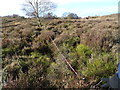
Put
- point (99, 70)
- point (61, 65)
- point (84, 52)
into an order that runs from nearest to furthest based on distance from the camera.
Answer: point (99, 70) < point (61, 65) < point (84, 52)

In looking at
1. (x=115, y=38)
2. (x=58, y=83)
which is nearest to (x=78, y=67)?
(x=58, y=83)

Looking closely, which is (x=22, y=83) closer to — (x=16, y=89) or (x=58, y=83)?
(x=16, y=89)

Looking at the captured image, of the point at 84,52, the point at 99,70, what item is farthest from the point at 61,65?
the point at 84,52

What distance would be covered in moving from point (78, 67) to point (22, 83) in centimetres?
228

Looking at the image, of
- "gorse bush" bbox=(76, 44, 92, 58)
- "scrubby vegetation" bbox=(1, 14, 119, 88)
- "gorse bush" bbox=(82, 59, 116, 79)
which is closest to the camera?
"scrubby vegetation" bbox=(1, 14, 119, 88)

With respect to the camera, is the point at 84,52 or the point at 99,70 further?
the point at 84,52

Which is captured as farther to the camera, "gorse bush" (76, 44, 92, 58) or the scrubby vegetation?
"gorse bush" (76, 44, 92, 58)

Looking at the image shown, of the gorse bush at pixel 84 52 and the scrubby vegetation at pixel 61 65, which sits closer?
the scrubby vegetation at pixel 61 65

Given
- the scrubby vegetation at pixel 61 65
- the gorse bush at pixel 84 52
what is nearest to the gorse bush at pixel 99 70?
the scrubby vegetation at pixel 61 65

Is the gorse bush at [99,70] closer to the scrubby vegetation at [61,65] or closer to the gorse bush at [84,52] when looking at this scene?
the scrubby vegetation at [61,65]

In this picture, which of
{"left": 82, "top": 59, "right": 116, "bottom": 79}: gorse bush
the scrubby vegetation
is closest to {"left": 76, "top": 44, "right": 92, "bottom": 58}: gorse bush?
the scrubby vegetation

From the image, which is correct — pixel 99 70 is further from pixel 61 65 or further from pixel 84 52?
pixel 84 52

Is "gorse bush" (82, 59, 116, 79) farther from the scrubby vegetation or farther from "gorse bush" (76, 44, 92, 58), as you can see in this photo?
"gorse bush" (76, 44, 92, 58)

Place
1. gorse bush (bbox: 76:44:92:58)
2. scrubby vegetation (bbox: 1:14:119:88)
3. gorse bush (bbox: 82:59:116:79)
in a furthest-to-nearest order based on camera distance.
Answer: gorse bush (bbox: 76:44:92:58) → gorse bush (bbox: 82:59:116:79) → scrubby vegetation (bbox: 1:14:119:88)
